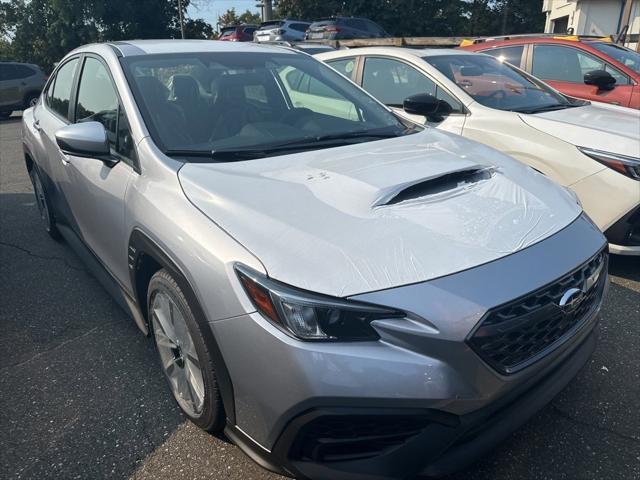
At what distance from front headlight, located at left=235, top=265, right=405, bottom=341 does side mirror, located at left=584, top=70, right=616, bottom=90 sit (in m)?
5.47

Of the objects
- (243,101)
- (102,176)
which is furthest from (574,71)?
(102,176)

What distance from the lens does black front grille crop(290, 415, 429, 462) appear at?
1.54m

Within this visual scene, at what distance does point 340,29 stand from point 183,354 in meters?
17.4

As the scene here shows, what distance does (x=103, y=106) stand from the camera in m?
2.86

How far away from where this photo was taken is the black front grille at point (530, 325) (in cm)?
157

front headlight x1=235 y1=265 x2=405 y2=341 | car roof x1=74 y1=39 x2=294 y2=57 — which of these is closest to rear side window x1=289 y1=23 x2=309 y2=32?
car roof x1=74 y1=39 x2=294 y2=57

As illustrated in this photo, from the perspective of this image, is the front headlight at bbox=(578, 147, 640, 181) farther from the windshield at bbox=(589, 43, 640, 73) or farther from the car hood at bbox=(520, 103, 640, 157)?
the windshield at bbox=(589, 43, 640, 73)

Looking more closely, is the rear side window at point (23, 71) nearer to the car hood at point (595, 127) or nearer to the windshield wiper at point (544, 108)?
the windshield wiper at point (544, 108)

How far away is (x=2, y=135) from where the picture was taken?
12.2 metres

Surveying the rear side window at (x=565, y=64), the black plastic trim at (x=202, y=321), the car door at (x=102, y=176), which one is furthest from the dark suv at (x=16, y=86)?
the black plastic trim at (x=202, y=321)

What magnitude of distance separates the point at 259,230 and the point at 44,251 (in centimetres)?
330

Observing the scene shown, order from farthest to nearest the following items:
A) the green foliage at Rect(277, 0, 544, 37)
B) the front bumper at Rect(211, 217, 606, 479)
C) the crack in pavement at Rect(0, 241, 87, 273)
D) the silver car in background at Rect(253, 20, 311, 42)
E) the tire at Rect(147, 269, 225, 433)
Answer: the green foliage at Rect(277, 0, 544, 37)
the silver car in background at Rect(253, 20, 311, 42)
the crack in pavement at Rect(0, 241, 87, 273)
the tire at Rect(147, 269, 225, 433)
the front bumper at Rect(211, 217, 606, 479)

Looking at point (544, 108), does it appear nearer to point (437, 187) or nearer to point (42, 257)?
point (437, 187)

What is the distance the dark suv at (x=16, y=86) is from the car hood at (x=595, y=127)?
16.2 meters
